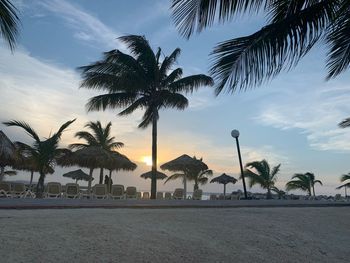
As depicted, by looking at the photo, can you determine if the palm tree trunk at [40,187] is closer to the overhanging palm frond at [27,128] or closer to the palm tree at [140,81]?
the overhanging palm frond at [27,128]

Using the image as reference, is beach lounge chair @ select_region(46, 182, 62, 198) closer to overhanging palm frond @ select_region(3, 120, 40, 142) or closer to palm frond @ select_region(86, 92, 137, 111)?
overhanging palm frond @ select_region(3, 120, 40, 142)

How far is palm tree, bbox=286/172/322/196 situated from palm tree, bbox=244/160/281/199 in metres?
9.17

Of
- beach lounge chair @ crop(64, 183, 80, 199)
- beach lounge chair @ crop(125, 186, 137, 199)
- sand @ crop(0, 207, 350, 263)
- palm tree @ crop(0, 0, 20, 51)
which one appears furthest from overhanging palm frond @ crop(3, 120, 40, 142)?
palm tree @ crop(0, 0, 20, 51)

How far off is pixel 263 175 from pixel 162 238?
2853 cm

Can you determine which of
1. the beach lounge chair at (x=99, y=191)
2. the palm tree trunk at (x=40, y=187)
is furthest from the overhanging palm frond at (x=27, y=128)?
the beach lounge chair at (x=99, y=191)

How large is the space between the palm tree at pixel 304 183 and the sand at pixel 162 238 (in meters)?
34.9

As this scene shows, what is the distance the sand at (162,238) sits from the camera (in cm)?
546

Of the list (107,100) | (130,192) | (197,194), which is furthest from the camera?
(107,100)

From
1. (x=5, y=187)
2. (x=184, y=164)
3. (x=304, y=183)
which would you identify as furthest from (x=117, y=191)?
(x=304, y=183)

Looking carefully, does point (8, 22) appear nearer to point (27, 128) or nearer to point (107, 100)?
point (27, 128)

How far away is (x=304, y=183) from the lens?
42312 mm

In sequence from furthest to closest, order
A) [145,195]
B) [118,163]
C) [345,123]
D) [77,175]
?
[77,175] → [145,195] → [118,163] → [345,123]

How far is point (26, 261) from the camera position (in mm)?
4898

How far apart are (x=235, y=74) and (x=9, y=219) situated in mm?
4556
